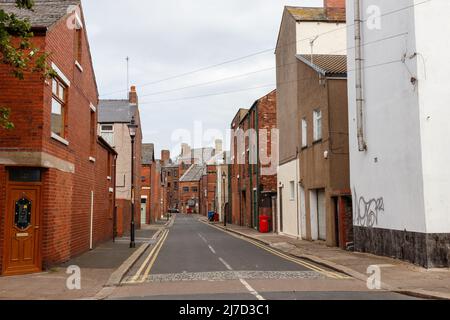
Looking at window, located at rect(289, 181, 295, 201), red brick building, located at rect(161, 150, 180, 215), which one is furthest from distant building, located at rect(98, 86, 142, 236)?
red brick building, located at rect(161, 150, 180, 215)

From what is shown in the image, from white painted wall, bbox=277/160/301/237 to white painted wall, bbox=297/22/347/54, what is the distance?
269 inches

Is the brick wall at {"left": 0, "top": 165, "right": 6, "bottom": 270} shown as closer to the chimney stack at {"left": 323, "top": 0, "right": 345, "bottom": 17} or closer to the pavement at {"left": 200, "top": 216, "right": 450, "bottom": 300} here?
the pavement at {"left": 200, "top": 216, "right": 450, "bottom": 300}

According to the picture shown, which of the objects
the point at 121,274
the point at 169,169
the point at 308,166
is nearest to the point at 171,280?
the point at 121,274

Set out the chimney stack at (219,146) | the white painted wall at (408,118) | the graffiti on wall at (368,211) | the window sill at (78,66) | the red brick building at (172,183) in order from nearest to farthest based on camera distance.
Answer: the white painted wall at (408,118)
the graffiti on wall at (368,211)
the window sill at (78,66)
the chimney stack at (219,146)
the red brick building at (172,183)

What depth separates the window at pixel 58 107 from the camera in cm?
1484

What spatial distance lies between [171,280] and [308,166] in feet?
46.0

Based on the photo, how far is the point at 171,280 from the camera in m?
12.6

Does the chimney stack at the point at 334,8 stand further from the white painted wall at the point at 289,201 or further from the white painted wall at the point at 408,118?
the white painted wall at the point at 408,118

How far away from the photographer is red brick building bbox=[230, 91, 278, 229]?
37.7 m

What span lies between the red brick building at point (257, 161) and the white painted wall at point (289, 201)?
3.42 m

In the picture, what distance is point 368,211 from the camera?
703 inches

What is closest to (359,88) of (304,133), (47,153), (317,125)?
(317,125)

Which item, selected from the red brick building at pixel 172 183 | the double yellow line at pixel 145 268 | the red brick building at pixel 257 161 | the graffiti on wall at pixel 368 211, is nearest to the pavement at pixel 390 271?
the graffiti on wall at pixel 368 211

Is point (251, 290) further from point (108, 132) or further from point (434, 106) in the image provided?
point (108, 132)
